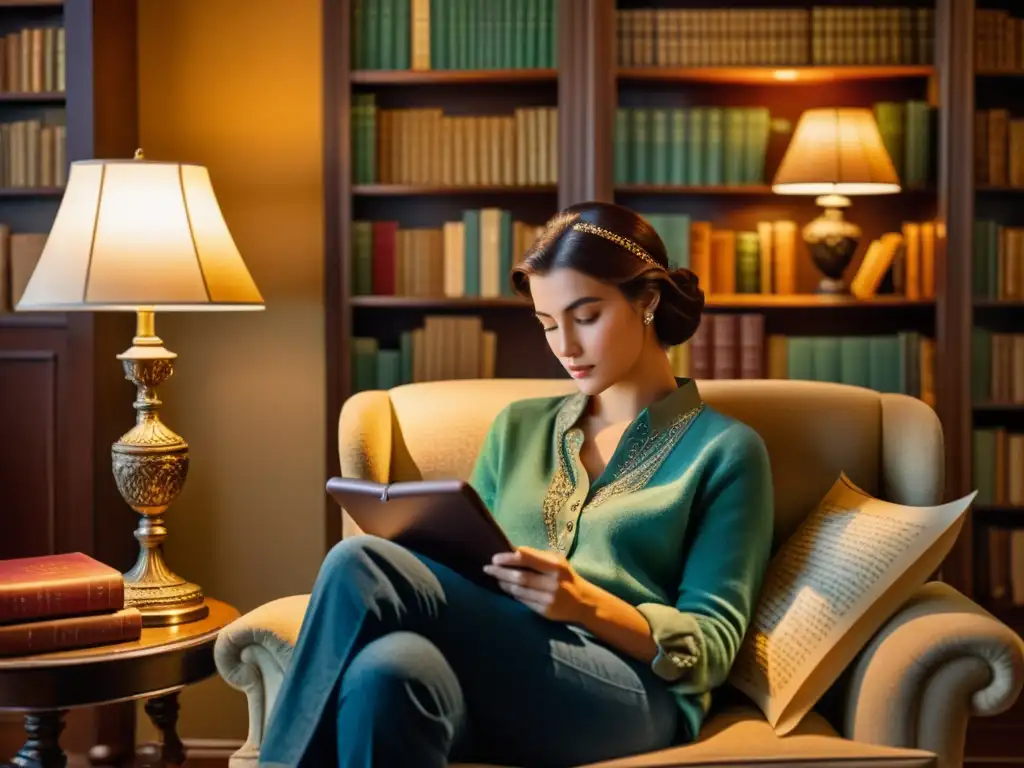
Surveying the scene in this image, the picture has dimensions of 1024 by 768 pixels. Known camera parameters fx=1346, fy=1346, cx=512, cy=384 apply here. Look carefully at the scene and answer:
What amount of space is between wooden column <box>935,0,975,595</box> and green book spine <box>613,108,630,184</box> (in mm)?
775

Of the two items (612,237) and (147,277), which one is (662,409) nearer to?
(612,237)

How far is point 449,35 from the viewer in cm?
345

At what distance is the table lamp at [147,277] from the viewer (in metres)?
2.41

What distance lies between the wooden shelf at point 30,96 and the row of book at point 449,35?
2.41 ft

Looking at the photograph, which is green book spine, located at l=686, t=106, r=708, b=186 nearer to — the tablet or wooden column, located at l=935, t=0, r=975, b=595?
wooden column, located at l=935, t=0, r=975, b=595

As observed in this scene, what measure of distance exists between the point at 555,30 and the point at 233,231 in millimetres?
992

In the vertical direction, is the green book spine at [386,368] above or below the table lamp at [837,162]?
below

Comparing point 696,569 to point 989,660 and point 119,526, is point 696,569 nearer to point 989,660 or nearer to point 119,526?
point 989,660

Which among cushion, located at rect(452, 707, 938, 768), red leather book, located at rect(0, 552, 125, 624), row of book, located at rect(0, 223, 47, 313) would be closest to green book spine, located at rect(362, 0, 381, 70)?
row of book, located at rect(0, 223, 47, 313)

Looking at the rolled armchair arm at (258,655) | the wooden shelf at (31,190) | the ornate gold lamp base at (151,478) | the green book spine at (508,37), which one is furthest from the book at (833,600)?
the wooden shelf at (31,190)

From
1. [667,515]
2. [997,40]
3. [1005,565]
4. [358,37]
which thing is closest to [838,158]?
[997,40]

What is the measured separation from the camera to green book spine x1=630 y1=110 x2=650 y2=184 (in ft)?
11.3

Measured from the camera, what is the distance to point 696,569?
196 cm

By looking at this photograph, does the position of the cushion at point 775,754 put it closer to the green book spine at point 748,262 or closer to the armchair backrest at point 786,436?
the armchair backrest at point 786,436
